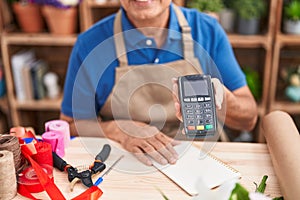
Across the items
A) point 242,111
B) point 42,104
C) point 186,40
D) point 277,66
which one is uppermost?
point 186,40

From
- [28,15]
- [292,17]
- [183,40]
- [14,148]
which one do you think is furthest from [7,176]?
[292,17]

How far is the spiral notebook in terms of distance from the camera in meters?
0.98

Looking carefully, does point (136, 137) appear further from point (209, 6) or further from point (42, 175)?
point (209, 6)

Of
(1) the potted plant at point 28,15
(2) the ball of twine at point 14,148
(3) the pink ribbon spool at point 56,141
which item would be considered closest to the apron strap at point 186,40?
(3) the pink ribbon spool at point 56,141

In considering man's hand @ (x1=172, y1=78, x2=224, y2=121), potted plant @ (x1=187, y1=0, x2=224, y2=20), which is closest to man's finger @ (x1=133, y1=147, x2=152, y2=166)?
man's hand @ (x1=172, y1=78, x2=224, y2=121)

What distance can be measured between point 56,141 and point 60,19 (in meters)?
1.33

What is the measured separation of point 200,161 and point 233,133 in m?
1.57

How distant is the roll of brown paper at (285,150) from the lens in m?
0.86

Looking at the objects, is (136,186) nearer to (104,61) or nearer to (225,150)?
(225,150)

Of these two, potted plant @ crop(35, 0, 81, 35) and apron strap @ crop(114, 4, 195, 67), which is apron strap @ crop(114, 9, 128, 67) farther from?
potted plant @ crop(35, 0, 81, 35)

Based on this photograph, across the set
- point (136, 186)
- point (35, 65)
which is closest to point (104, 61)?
point (136, 186)

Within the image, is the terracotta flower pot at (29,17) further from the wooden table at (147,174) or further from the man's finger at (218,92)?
the man's finger at (218,92)

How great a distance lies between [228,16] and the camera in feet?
7.52

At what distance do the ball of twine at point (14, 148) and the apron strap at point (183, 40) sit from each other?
0.56m
